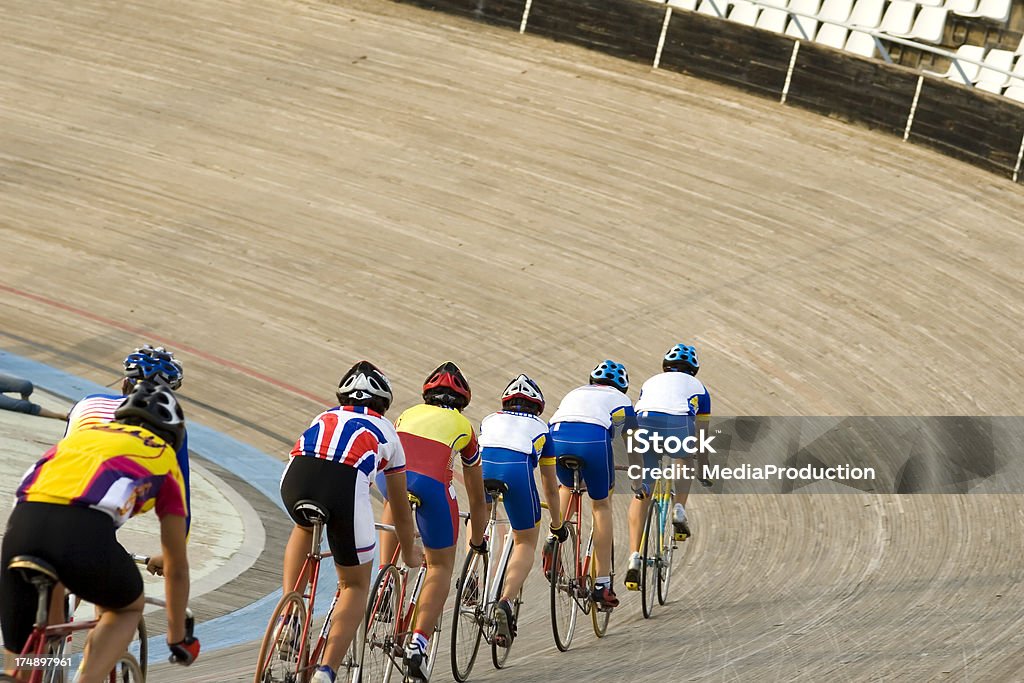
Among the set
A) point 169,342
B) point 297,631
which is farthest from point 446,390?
point 169,342

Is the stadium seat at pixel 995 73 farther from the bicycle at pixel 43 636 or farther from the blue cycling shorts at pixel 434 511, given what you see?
the bicycle at pixel 43 636

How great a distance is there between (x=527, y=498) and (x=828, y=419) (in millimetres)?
4701

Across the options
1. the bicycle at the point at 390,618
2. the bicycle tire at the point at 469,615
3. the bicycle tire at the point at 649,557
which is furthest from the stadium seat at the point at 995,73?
the bicycle at the point at 390,618

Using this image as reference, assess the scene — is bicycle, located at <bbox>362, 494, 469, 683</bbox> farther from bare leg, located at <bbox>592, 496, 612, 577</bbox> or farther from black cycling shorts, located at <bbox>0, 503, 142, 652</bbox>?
black cycling shorts, located at <bbox>0, 503, 142, 652</bbox>

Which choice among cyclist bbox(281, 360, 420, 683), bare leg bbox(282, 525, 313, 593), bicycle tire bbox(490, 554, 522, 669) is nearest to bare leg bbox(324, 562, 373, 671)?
cyclist bbox(281, 360, 420, 683)

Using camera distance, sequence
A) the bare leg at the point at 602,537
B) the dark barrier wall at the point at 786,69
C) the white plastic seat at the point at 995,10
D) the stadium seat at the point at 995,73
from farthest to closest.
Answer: the white plastic seat at the point at 995,10
the stadium seat at the point at 995,73
the dark barrier wall at the point at 786,69
the bare leg at the point at 602,537

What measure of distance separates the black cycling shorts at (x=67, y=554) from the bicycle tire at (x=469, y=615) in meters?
2.28

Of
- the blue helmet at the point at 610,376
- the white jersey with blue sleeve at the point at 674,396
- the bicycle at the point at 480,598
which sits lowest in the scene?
the bicycle at the point at 480,598

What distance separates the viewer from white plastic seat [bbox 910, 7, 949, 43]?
1453cm

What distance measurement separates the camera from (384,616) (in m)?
4.77

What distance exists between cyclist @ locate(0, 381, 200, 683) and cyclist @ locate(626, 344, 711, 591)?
3572 millimetres

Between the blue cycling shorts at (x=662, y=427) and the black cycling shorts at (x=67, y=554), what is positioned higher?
the black cycling shorts at (x=67, y=554)

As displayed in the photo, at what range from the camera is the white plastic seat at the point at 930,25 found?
14531 millimetres

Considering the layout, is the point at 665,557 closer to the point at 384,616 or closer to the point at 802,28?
the point at 384,616
